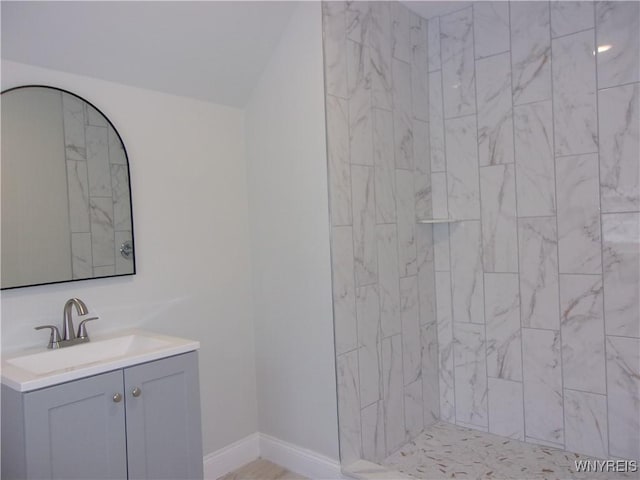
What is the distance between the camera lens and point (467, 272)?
3.04 m

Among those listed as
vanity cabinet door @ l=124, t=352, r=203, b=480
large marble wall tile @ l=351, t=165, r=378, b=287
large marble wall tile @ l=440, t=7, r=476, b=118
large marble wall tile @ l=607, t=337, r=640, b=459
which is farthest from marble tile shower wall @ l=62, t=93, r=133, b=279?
large marble wall tile @ l=607, t=337, r=640, b=459

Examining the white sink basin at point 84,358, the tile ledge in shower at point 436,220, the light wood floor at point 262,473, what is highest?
the tile ledge in shower at point 436,220

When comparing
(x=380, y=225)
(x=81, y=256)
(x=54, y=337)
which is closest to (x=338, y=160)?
(x=380, y=225)

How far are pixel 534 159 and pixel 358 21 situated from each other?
1217mm

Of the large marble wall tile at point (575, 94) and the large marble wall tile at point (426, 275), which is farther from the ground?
the large marble wall tile at point (575, 94)

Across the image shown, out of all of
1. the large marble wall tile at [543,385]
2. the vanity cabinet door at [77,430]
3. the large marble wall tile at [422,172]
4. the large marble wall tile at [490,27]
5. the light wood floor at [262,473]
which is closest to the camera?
the vanity cabinet door at [77,430]

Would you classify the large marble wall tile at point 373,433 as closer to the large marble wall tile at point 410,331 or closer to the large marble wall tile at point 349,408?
the large marble wall tile at point 349,408

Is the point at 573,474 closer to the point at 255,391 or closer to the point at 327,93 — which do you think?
the point at 255,391

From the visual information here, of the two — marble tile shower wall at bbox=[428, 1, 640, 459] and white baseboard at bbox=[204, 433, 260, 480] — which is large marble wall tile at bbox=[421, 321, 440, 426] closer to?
marble tile shower wall at bbox=[428, 1, 640, 459]

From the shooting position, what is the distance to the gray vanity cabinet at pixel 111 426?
1.60 m

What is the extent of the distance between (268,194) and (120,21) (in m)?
1.08

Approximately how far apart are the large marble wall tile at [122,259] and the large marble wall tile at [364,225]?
1.09 meters

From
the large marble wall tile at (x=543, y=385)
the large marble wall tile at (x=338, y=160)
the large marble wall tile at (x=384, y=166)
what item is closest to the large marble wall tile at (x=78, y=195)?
the large marble wall tile at (x=338, y=160)

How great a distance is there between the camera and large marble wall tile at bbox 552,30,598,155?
2566 millimetres
